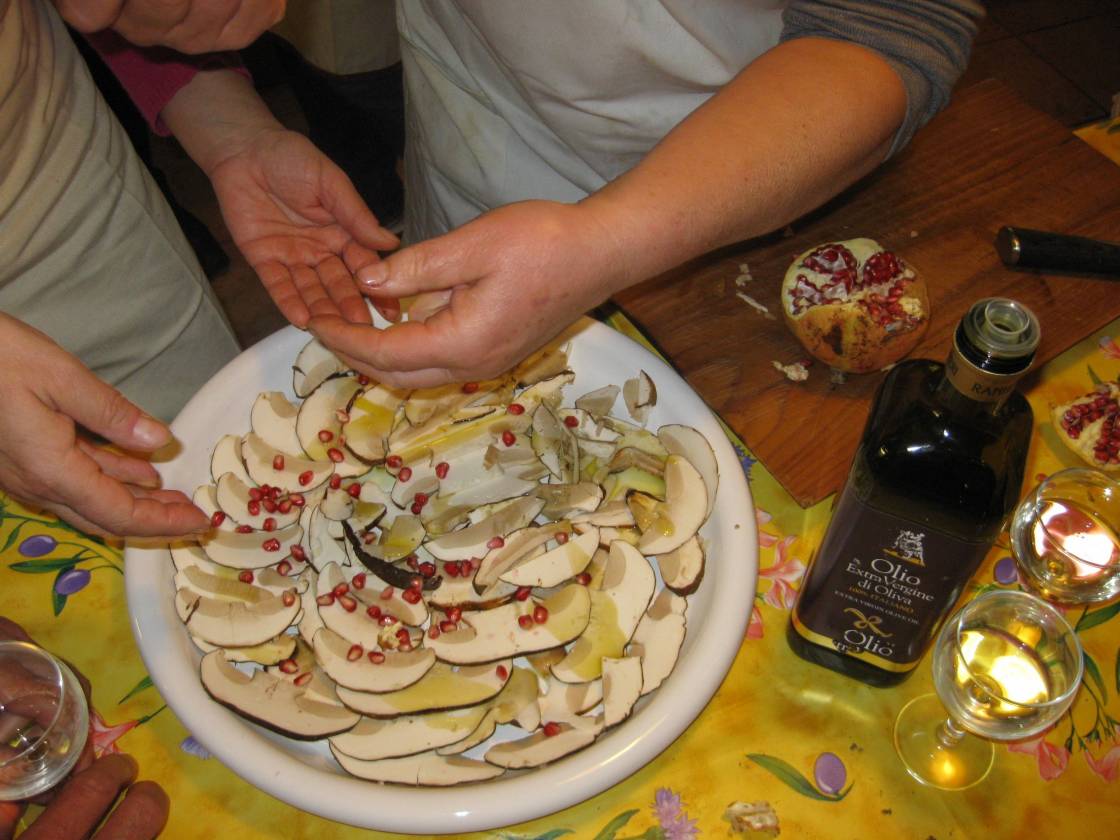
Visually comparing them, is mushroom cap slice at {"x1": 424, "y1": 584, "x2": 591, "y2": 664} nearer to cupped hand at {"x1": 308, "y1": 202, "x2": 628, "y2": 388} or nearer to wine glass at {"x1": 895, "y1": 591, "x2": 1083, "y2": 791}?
cupped hand at {"x1": 308, "y1": 202, "x2": 628, "y2": 388}

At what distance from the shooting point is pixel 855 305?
1.26 metres

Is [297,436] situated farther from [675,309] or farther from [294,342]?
[675,309]

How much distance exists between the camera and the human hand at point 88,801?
2.89ft

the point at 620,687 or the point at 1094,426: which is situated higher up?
the point at 620,687

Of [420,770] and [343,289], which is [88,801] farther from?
[343,289]

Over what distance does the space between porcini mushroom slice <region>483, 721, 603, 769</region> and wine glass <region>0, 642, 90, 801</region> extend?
0.45 metres

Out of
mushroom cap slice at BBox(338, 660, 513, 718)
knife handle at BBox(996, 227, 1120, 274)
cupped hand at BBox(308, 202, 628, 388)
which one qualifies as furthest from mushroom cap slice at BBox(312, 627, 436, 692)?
knife handle at BBox(996, 227, 1120, 274)

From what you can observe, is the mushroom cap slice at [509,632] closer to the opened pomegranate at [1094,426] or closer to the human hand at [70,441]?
the human hand at [70,441]

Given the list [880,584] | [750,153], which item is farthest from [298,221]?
[880,584]

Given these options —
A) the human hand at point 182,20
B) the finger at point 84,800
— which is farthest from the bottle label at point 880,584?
the human hand at point 182,20

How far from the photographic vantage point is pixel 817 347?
1.27 metres

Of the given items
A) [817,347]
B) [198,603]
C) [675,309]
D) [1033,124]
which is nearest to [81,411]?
[198,603]

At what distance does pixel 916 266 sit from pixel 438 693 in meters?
1.04

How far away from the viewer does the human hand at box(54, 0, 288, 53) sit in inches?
39.1
